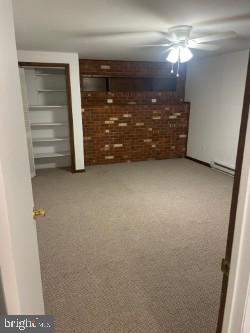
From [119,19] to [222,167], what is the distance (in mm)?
3504

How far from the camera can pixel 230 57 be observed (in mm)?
4340

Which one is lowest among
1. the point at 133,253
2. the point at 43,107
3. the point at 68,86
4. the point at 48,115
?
the point at 133,253

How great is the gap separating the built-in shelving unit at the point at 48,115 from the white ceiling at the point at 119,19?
1560mm

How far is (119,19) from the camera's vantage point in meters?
2.24

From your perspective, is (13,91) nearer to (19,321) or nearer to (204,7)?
→ (19,321)

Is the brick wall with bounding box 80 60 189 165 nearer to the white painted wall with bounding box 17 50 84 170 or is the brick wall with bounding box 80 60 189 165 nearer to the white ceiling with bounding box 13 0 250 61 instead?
the white painted wall with bounding box 17 50 84 170

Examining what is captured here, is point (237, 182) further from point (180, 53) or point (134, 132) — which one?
point (134, 132)

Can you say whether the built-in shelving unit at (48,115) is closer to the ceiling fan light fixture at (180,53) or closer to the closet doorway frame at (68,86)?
the closet doorway frame at (68,86)

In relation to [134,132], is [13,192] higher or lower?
higher

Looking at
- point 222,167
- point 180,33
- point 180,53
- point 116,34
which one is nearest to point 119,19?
point 116,34

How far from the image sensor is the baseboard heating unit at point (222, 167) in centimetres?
456

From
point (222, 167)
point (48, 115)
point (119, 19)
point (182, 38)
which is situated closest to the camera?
point (119, 19)

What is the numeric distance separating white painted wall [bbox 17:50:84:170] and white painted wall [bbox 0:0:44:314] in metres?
3.59

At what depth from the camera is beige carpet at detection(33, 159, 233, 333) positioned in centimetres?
166
